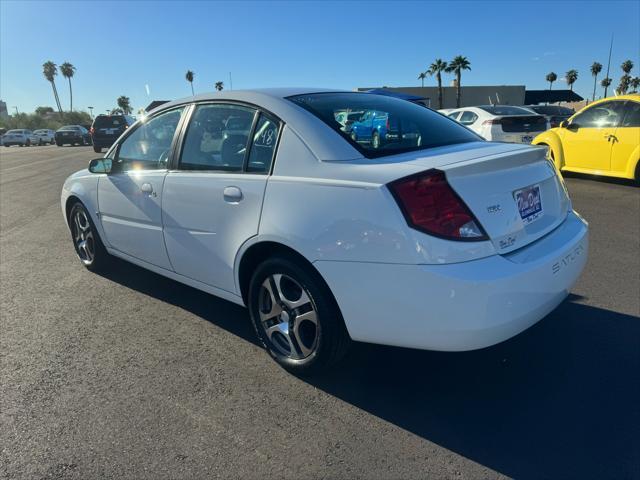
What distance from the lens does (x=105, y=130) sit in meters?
22.9

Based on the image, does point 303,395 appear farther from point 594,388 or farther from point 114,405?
point 594,388

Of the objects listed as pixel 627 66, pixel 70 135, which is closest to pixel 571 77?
pixel 627 66

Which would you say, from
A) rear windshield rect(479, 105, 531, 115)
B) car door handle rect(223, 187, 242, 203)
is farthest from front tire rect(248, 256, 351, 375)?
rear windshield rect(479, 105, 531, 115)

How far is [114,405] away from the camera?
2.61m

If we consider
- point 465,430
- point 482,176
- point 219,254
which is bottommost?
point 465,430

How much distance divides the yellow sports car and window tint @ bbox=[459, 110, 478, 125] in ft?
8.36

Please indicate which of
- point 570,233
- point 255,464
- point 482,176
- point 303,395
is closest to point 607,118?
point 570,233

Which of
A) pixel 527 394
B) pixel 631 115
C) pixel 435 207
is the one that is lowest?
pixel 527 394

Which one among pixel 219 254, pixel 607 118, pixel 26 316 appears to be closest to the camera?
pixel 219 254

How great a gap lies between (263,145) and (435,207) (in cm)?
117

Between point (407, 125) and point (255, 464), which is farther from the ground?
point (407, 125)

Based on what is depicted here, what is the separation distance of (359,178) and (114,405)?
181 cm

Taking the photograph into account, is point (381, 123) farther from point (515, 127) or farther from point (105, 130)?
point (105, 130)

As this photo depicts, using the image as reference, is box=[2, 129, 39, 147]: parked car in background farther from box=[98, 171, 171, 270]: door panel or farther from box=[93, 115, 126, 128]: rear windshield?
box=[98, 171, 171, 270]: door panel
